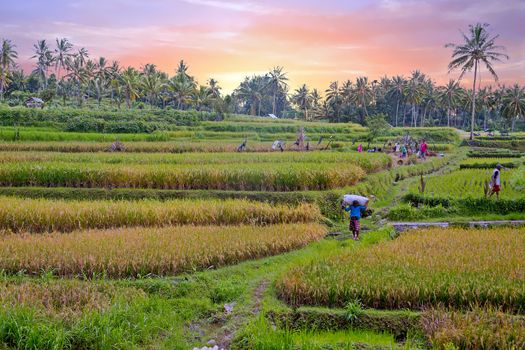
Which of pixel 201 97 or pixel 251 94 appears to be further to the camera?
pixel 251 94

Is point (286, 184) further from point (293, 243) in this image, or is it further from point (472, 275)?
point (472, 275)

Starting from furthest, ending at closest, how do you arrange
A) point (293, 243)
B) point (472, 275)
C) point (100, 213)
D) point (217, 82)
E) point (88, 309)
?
point (217, 82) → point (100, 213) → point (293, 243) → point (472, 275) → point (88, 309)

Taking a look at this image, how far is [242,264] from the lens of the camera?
978 centimetres

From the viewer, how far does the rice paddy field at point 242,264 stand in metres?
6.10

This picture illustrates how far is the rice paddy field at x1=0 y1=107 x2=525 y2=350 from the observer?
6.10 metres

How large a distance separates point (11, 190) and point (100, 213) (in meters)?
5.11

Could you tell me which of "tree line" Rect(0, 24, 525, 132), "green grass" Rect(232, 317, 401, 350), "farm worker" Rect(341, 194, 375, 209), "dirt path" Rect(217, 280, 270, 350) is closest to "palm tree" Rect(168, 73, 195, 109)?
"tree line" Rect(0, 24, 525, 132)

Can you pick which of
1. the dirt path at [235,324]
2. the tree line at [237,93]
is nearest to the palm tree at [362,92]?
the tree line at [237,93]

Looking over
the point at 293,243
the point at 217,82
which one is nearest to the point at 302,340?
the point at 293,243

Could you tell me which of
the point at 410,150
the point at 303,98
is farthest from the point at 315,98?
the point at 410,150

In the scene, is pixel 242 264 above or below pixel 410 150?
below

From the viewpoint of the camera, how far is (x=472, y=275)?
294 inches

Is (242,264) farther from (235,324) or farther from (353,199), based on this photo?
(353,199)

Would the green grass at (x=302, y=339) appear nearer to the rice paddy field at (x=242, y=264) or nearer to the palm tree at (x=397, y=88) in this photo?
the rice paddy field at (x=242, y=264)
